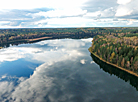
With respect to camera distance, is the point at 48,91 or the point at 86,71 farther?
the point at 86,71

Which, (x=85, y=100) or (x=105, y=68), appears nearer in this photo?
(x=85, y=100)

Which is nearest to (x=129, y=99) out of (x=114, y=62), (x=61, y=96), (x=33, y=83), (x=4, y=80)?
(x=61, y=96)

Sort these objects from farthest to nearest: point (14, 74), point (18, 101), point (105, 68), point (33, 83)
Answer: point (105, 68) < point (14, 74) < point (33, 83) < point (18, 101)

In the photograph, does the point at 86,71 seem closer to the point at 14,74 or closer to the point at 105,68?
the point at 105,68

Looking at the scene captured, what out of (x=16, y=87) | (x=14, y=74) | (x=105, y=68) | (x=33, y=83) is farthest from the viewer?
(x=105, y=68)

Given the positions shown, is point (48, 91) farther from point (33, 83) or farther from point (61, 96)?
point (33, 83)

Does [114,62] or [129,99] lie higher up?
[114,62]

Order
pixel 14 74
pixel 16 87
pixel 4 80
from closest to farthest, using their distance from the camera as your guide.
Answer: pixel 16 87
pixel 4 80
pixel 14 74

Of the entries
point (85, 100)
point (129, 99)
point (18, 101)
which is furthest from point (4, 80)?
point (129, 99)

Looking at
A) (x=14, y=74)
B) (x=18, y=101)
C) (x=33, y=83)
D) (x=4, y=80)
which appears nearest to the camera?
(x=18, y=101)
